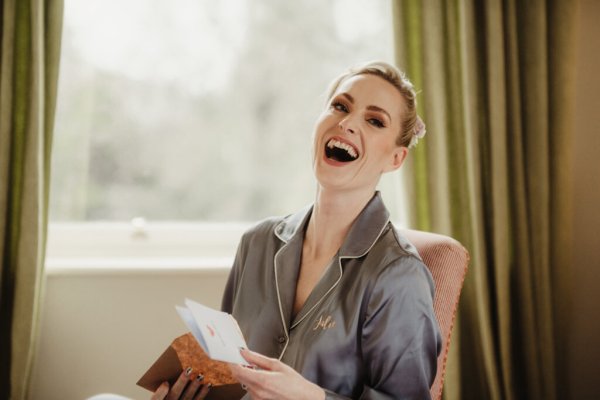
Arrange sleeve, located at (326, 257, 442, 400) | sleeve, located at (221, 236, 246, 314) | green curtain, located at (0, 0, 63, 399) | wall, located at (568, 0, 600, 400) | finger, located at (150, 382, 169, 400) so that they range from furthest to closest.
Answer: wall, located at (568, 0, 600, 400) → green curtain, located at (0, 0, 63, 399) → sleeve, located at (221, 236, 246, 314) → finger, located at (150, 382, 169, 400) → sleeve, located at (326, 257, 442, 400)

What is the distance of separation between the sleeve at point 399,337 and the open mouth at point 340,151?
0.92 ft

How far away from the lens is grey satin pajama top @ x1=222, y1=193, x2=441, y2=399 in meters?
1.16

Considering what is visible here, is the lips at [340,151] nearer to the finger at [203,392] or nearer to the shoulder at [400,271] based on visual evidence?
the shoulder at [400,271]

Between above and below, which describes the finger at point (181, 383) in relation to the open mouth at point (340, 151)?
below

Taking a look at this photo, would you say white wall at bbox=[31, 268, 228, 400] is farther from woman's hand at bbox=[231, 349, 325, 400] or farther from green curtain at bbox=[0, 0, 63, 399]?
woman's hand at bbox=[231, 349, 325, 400]

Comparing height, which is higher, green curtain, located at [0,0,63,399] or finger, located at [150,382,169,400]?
green curtain, located at [0,0,63,399]

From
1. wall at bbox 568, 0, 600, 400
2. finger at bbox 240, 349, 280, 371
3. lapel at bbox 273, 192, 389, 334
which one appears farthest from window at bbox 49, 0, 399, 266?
finger at bbox 240, 349, 280, 371

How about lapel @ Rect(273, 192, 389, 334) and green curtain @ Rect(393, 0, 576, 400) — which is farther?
green curtain @ Rect(393, 0, 576, 400)

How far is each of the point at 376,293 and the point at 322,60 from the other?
5.22ft

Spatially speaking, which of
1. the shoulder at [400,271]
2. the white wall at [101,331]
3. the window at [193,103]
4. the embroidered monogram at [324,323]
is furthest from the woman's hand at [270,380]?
the window at [193,103]

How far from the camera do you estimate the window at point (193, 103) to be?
246 cm

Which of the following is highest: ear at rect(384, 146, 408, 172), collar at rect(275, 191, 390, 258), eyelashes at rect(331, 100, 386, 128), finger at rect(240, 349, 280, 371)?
eyelashes at rect(331, 100, 386, 128)

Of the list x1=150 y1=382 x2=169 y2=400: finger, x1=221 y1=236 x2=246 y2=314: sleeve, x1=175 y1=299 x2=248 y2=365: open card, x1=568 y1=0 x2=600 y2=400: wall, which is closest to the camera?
x1=175 y1=299 x2=248 y2=365: open card

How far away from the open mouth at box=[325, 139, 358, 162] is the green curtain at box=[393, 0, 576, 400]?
0.94m
